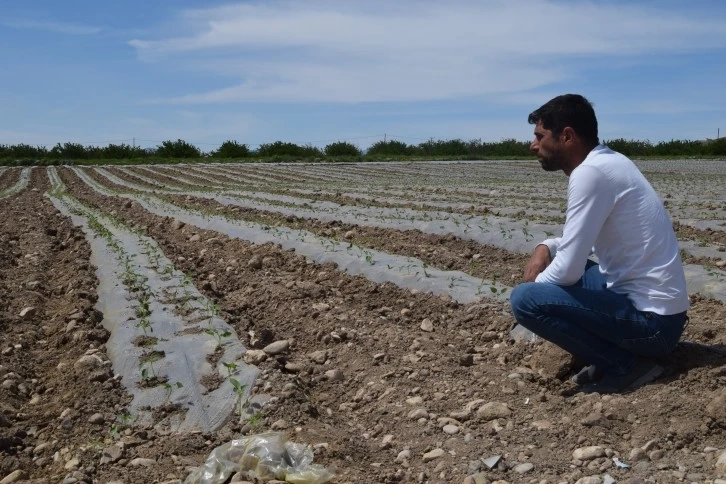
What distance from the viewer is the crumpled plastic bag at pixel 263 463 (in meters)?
3.02

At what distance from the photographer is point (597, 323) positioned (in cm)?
356

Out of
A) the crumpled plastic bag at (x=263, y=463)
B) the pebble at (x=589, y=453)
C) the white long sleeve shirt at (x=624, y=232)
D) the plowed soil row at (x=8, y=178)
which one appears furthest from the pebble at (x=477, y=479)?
the plowed soil row at (x=8, y=178)

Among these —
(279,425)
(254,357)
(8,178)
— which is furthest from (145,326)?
(8,178)

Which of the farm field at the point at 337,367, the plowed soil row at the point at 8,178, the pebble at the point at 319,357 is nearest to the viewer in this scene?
the farm field at the point at 337,367

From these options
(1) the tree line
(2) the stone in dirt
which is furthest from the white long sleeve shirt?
(1) the tree line

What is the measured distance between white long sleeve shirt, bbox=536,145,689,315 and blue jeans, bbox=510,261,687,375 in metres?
0.07

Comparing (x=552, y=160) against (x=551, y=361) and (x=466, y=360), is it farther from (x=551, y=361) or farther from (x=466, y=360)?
(x=466, y=360)

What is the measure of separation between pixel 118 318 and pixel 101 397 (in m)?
1.46

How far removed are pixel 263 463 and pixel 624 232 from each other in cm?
181

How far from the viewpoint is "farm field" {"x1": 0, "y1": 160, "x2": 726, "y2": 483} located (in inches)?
127

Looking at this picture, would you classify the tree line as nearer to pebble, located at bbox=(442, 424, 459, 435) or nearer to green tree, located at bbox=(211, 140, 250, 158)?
green tree, located at bbox=(211, 140, 250, 158)

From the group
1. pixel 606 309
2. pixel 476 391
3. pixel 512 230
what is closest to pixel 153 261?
pixel 512 230

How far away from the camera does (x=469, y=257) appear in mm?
7535

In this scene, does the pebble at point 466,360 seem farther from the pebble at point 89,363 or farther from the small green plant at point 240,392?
the pebble at point 89,363
